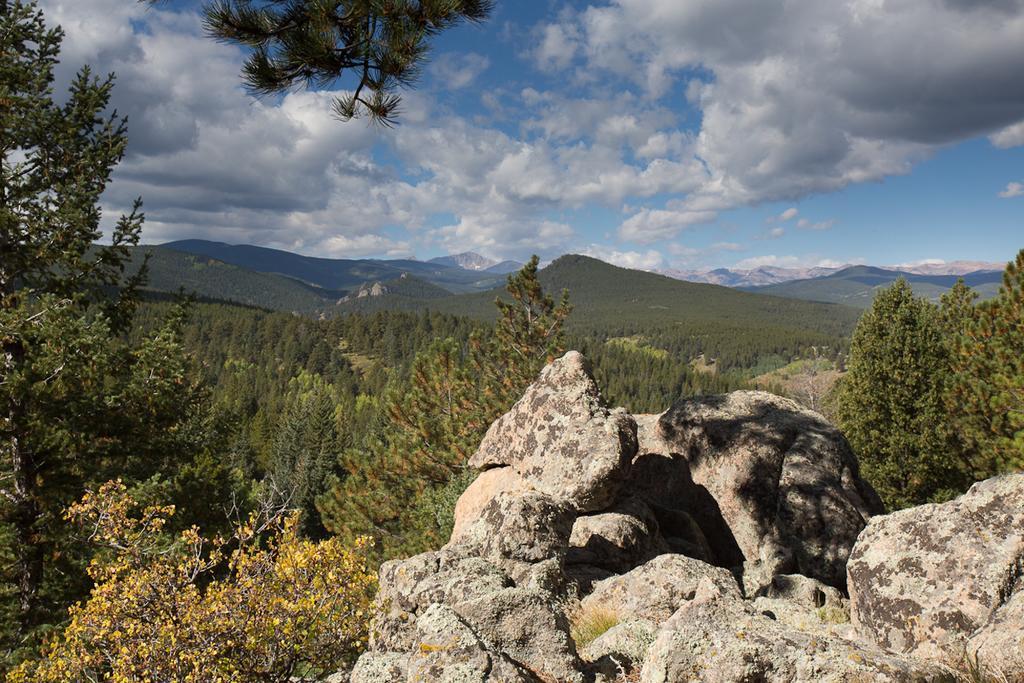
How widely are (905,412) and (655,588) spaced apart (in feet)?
70.0

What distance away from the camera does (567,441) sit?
13.1 metres

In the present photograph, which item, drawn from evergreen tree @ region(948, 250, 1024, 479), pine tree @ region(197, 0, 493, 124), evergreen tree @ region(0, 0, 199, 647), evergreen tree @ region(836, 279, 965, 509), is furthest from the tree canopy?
evergreen tree @ region(836, 279, 965, 509)

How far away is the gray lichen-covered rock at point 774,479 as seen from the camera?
1280 cm

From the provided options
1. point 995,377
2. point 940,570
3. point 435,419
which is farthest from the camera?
point 435,419

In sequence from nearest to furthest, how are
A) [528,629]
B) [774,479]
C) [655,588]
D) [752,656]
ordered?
1. [752,656]
2. [528,629]
3. [655,588]
4. [774,479]

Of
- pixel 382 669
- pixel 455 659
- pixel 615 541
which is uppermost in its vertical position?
pixel 455 659

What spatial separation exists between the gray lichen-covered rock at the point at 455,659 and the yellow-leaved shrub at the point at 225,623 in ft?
8.92

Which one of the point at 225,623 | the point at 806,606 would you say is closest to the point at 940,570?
the point at 806,606

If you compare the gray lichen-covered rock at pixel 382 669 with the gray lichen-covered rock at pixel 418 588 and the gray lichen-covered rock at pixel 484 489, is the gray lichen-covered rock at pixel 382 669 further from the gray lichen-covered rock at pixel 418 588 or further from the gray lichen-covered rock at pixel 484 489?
the gray lichen-covered rock at pixel 484 489

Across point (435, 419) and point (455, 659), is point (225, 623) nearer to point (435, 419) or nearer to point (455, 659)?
point (455, 659)

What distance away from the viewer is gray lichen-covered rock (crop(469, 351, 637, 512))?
1219 cm

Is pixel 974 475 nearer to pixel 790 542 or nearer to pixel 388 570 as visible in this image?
pixel 790 542

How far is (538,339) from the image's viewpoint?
2320cm

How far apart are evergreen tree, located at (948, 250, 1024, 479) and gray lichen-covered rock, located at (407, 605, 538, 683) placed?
1854 centimetres
